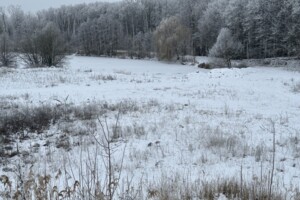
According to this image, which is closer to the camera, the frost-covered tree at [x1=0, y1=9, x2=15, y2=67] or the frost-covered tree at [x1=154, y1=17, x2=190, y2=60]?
the frost-covered tree at [x1=0, y1=9, x2=15, y2=67]

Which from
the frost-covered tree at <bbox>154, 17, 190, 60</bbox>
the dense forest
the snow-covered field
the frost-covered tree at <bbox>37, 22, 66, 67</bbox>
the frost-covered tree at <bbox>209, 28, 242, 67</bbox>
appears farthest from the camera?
the frost-covered tree at <bbox>154, 17, 190, 60</bbox>

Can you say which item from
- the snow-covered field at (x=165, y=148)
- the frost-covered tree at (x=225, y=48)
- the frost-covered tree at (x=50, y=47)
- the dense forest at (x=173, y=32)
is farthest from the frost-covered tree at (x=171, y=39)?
the snow-covered field at (x=165, y=148)

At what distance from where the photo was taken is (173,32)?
56.3 meters

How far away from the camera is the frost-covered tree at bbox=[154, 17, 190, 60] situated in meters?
55.5

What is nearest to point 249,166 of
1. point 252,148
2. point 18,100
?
point 252,148

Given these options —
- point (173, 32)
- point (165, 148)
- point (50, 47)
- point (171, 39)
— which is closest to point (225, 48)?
point (171, 39)

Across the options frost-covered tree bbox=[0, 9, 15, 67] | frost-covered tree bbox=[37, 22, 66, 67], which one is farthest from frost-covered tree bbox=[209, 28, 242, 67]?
frost-covered tree bbox=[0, 9, 15, 67]

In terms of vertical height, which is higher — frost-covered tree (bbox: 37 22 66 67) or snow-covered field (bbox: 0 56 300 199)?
frost-covered tree (bbox: 37 22 66 67)

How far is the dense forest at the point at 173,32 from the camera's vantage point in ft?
147

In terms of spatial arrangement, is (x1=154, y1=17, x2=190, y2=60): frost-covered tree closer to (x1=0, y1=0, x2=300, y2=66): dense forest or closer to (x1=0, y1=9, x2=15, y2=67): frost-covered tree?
(x1=0, y1=0, x2=300, y2=66): dense forest

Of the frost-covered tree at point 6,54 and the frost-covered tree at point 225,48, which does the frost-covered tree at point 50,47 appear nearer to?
the frost-covered tree at point 6,54

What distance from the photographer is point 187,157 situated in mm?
6906

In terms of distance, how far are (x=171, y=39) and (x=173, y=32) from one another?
1853mm

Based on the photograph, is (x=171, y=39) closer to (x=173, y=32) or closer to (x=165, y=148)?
(x=173, y=32)
